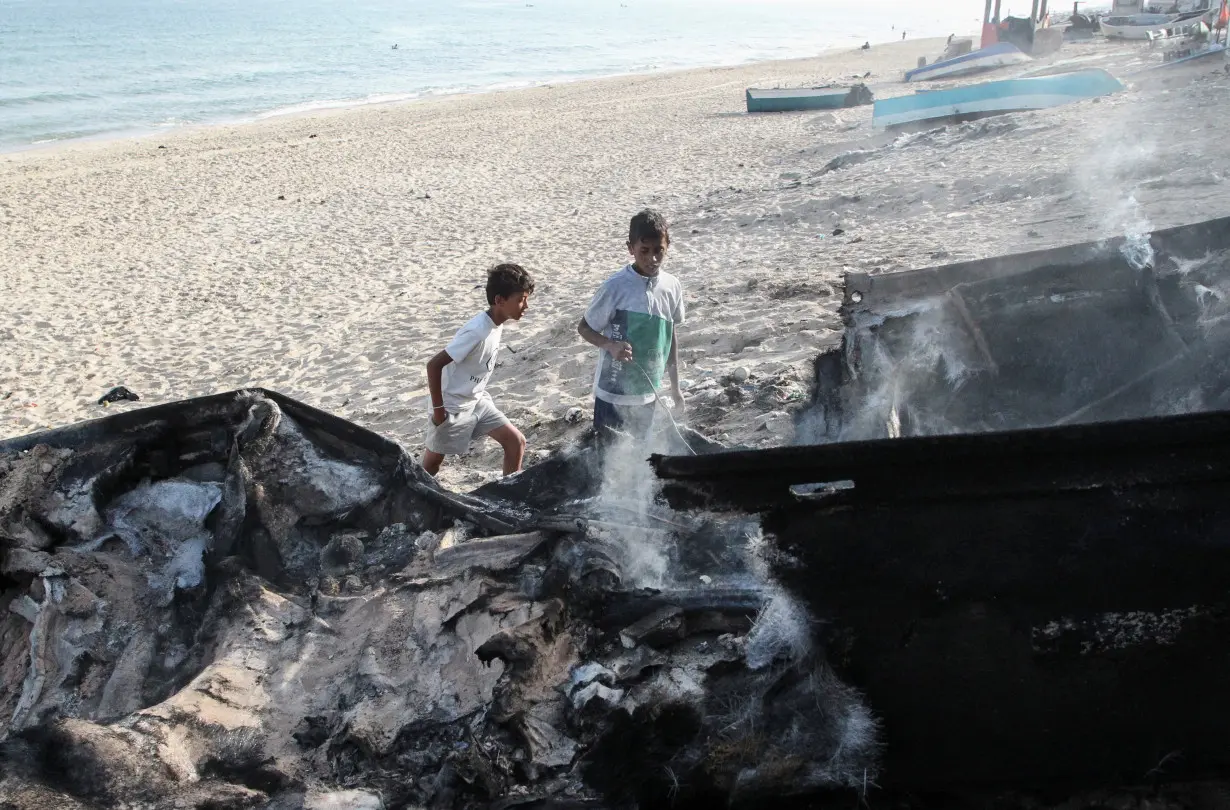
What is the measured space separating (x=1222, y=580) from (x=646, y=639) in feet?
4.84

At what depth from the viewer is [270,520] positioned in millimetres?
3682

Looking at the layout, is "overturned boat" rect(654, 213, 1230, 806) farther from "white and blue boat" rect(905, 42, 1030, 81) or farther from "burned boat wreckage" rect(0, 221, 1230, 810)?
"white and blue boat" rect(905, 42, 1030, 81)

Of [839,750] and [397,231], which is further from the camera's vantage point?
[397,231]

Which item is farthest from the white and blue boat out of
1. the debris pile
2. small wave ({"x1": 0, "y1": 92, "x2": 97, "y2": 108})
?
small wave ({"x1": 0, "y1": 92, "x2": 97, "y2": 108})

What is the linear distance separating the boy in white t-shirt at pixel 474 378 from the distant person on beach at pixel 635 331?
16.1 inches

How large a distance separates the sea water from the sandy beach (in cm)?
1261

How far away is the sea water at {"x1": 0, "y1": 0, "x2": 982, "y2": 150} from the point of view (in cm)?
3169

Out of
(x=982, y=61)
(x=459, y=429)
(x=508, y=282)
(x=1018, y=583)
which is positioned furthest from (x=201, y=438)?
(x=982, y=61)

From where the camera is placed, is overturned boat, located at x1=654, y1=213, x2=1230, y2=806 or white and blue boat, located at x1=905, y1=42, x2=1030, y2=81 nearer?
overturned boat, located at x1=654, y1=213, x2=1230, y2=806

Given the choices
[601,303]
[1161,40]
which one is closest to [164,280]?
[601,303]

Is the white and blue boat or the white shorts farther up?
the white and blue boat

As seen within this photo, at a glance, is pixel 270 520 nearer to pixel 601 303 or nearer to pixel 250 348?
pixel 601 303

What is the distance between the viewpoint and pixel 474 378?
511 cm

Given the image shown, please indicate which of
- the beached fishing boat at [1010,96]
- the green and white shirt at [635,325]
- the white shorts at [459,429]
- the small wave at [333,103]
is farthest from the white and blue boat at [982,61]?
the white shorts at [459,429]
